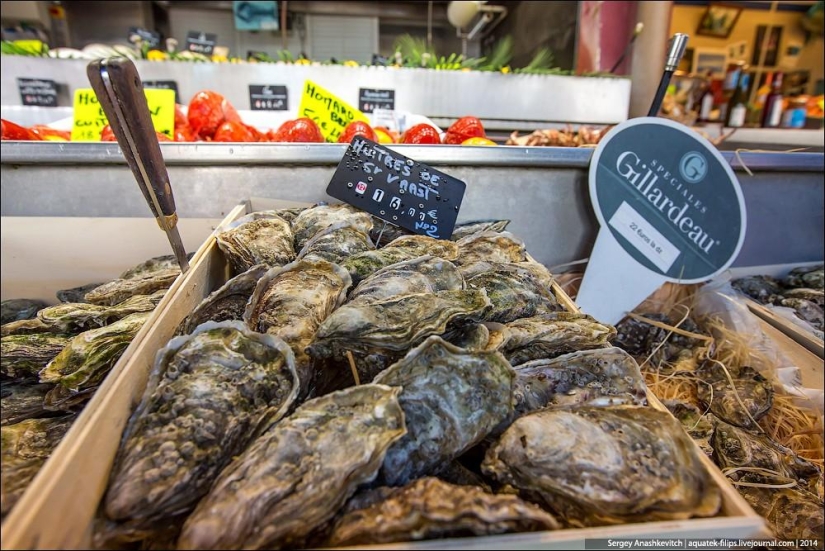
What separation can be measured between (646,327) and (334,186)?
1.23 m

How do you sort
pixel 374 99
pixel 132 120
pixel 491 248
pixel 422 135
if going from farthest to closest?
pixel 374 99, pixel 422 135, pixel 491 248, pixel 132 120

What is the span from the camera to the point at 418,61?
3.65 meters

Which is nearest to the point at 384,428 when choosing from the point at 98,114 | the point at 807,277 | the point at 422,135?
the point at 422,135

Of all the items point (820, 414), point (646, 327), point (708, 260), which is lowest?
point (820, 414)

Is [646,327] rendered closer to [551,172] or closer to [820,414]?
[820,414]

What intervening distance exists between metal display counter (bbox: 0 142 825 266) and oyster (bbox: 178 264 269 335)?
65cm

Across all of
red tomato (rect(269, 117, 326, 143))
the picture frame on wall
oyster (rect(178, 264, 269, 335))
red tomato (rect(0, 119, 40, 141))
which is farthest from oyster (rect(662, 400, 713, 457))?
the picture frame on wall

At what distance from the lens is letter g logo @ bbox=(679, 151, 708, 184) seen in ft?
5.06

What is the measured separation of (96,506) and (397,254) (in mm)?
775

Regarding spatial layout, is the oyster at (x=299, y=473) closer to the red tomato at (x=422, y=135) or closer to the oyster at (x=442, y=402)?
the oyster at (x=442, y=402)

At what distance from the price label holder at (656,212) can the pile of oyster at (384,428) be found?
723 millimetres

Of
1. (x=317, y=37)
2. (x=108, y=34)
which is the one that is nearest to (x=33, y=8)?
(x=108, y=34)

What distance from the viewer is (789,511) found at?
96 centimetres

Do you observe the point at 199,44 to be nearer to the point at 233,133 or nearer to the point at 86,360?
the point at 233,133
